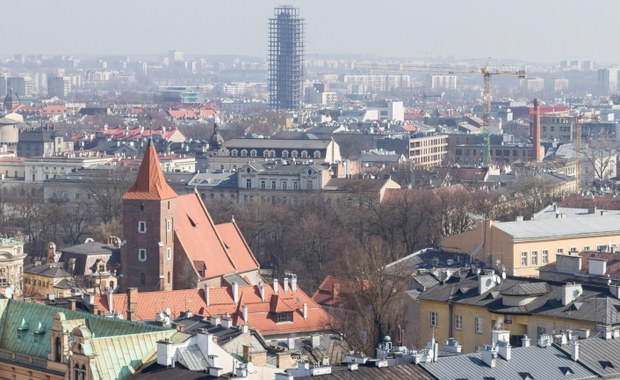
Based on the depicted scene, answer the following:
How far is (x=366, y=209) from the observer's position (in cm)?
10750

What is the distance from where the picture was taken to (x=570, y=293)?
180 feet

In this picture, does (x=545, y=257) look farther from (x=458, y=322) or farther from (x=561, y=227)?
(x=458, y=322)

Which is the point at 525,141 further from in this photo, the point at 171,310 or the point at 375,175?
the point at 171,310

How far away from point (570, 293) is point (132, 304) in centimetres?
1490

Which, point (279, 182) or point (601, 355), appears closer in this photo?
point (601, 355)

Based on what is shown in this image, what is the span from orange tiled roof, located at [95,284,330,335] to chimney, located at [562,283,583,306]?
521 inches

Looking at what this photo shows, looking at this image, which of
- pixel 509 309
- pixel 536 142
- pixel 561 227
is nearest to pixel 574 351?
pixel 509 309

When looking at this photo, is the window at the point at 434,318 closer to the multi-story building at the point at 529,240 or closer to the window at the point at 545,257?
the multi-story building at the point at 529,240

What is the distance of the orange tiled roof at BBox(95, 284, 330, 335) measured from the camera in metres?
65.6

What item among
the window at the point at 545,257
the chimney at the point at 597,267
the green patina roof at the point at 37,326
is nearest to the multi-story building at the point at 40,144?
the window at the point at 545,257

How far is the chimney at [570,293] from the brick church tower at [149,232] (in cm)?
2727

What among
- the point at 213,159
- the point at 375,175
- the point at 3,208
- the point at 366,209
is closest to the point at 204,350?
the point at 366,209

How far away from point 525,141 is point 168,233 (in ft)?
374

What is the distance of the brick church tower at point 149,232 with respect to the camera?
7931 cm
